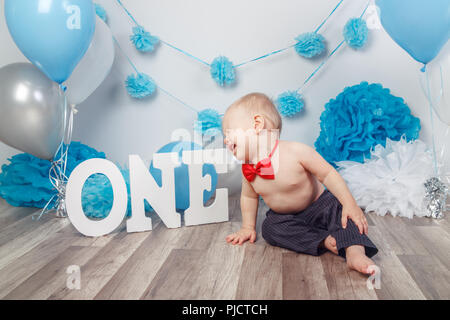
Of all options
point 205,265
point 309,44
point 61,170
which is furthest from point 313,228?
point 61,170

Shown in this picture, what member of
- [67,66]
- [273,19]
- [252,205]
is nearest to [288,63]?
[273,19]

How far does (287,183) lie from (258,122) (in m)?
0.22

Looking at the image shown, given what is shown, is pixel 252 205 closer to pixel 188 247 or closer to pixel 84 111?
pixel 188 247

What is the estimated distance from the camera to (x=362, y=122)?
1.83 m

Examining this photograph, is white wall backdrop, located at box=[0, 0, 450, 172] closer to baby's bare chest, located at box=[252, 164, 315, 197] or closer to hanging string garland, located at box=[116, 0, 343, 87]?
hanging string garland, located at box=[116, 0, 343, 87]

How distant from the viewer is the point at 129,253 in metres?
1.37

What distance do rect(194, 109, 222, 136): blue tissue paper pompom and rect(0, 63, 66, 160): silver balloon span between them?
0.64 meters

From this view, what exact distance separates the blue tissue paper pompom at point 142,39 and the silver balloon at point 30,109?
518mm

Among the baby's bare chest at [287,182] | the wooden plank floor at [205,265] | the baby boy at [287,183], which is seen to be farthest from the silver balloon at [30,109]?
the baby's bare chest at [287,182]

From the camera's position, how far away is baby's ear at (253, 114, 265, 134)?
1348 millimetres

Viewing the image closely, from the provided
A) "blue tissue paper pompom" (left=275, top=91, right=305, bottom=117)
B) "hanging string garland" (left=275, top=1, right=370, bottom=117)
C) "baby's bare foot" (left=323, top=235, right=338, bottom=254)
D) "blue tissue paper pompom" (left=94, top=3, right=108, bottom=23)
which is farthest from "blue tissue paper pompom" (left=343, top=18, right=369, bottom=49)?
"blue tissue paper pompom" (left=94, top=3, right=108, bottom=23)

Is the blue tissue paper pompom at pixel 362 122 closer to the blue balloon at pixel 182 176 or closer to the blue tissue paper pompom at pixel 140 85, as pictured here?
the blue balloon at pixel 182 176

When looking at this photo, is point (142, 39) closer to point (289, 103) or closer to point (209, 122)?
point (209, 122)
